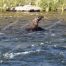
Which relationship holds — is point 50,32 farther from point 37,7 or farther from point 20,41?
point 37,7

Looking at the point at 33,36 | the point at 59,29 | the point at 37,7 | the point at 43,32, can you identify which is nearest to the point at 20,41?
the point at 33,36

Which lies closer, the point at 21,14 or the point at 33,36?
the point at 33,36

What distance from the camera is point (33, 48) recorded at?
43.2ft

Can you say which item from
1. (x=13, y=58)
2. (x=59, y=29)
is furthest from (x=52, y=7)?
(x=13, y=58)

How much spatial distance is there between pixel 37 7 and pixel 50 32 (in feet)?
30.5

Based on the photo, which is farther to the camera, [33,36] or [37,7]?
[37,7]

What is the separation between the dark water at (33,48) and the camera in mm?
11281

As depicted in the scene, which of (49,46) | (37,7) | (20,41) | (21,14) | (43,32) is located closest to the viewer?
(49,46)

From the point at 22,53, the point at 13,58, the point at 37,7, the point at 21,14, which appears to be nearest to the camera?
the point at 13,58

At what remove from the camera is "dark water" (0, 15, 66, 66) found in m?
11.3

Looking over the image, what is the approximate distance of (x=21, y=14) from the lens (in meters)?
24.4

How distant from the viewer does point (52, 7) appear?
1006 inches

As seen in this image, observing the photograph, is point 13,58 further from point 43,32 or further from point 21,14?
point 21,14

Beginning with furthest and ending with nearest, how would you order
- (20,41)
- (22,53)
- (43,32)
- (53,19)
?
1. (53,19)
2. (43,32)
3. (20,41)
4. (22,53)
